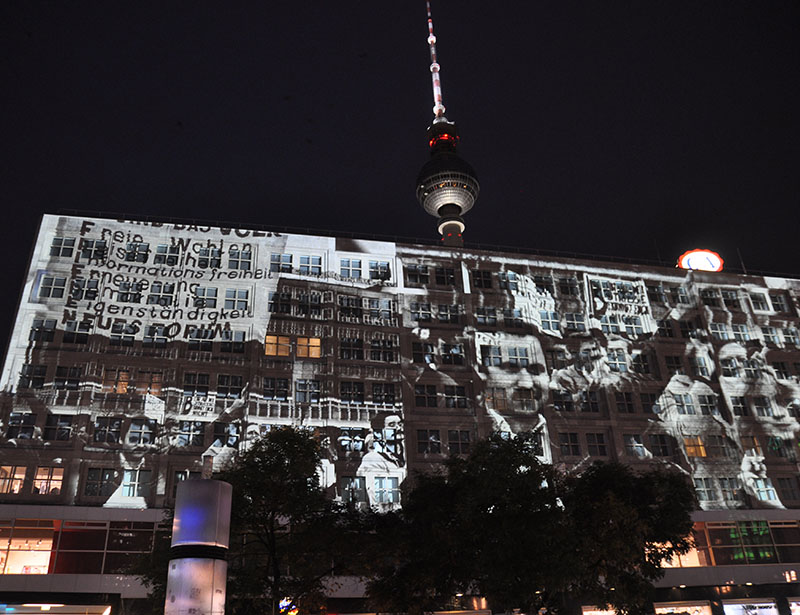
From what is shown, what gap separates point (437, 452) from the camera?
65.6 meters

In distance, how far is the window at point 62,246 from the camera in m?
65.2

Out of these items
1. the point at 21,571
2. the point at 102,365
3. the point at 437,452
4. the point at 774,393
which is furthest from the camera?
the point at 774,393

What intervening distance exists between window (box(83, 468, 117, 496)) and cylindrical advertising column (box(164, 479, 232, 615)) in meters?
40.3

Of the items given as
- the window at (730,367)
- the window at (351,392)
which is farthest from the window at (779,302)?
the window at (351,392)

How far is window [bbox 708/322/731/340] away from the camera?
259ft

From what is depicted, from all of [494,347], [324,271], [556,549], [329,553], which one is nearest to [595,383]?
[494,347]

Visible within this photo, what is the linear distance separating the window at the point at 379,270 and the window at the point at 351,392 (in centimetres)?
1202

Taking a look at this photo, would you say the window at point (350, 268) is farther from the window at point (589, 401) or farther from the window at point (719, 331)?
the window at point (719, 331)

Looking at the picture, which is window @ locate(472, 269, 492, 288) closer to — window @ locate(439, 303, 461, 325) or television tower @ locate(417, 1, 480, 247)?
window @ locate(439, 303, 461, 325)

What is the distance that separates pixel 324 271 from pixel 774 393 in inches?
2010

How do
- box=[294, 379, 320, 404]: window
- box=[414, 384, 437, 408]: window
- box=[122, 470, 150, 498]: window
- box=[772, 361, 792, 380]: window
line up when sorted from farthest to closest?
box=[772, 361, 792, 380]: window → box=[414, 384, 437, 408]: window → box=[294, 379, 320, 404]: window → box=[122, 470, 150, 498]: window

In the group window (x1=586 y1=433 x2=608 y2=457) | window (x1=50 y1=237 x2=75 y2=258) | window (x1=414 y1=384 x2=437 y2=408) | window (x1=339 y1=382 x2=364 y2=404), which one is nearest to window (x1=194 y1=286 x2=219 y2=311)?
window (x1=50 y1=237 x2=75 y2=258)

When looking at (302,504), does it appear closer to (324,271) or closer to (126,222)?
(324,271)

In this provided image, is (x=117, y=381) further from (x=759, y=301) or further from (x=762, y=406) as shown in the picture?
(x=759, y=301)
